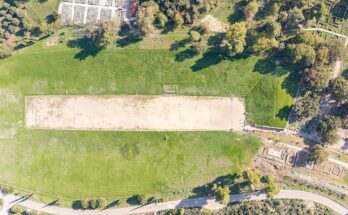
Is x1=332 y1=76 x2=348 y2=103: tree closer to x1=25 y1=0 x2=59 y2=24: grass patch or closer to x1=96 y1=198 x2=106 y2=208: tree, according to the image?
x1=96 y1=198 x2=106 y2=208: tree

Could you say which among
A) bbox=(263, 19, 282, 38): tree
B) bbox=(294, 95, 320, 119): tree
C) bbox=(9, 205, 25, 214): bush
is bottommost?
bbox=(9, 205, 25, 214): bush

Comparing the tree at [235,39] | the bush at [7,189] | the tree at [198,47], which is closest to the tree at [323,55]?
the tree at [235,39]

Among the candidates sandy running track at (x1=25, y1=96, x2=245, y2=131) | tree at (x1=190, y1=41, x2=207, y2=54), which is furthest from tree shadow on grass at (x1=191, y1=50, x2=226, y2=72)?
sandy running track at (x1=25, y1=96, x2=245, y2=131)

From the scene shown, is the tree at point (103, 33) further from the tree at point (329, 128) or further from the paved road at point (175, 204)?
the tree at point (329, 128)

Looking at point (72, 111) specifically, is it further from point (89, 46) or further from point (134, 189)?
point (134, 189)

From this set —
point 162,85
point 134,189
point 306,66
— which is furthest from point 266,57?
point 134,189
